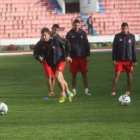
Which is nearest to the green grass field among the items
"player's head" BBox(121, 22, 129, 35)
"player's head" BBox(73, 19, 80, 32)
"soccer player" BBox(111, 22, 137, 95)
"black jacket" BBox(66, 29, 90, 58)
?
"soccer player" BBox(111, 22, 137, 95)

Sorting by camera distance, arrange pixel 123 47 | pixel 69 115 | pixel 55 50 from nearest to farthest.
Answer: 1. pixel 69 115
2. pixel 55 50
3. pixel 123 47

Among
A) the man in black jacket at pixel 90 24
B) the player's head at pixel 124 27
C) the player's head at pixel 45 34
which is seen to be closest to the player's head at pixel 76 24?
the player's head at pixel 124 27

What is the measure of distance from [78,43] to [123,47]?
1.32 m

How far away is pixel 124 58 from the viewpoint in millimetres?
15195

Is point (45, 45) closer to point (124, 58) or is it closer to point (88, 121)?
point (124, 58)

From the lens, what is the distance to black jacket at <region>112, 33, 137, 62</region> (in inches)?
596

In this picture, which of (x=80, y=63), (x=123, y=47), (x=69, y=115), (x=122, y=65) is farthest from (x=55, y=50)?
(x=69, y=115)

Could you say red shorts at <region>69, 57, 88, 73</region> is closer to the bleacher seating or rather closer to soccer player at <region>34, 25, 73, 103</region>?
soccer player at <region>34, 25, 73, 103</region>

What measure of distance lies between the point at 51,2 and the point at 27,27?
4.16 metres

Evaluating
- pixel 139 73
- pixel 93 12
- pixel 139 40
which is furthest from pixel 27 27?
pixel 139 73

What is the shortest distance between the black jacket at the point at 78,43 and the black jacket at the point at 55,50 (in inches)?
48.4

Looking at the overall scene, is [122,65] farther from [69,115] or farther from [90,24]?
[90,24]

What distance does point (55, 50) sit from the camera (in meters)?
14.2

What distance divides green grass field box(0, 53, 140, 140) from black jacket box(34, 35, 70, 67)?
1.09 metres
